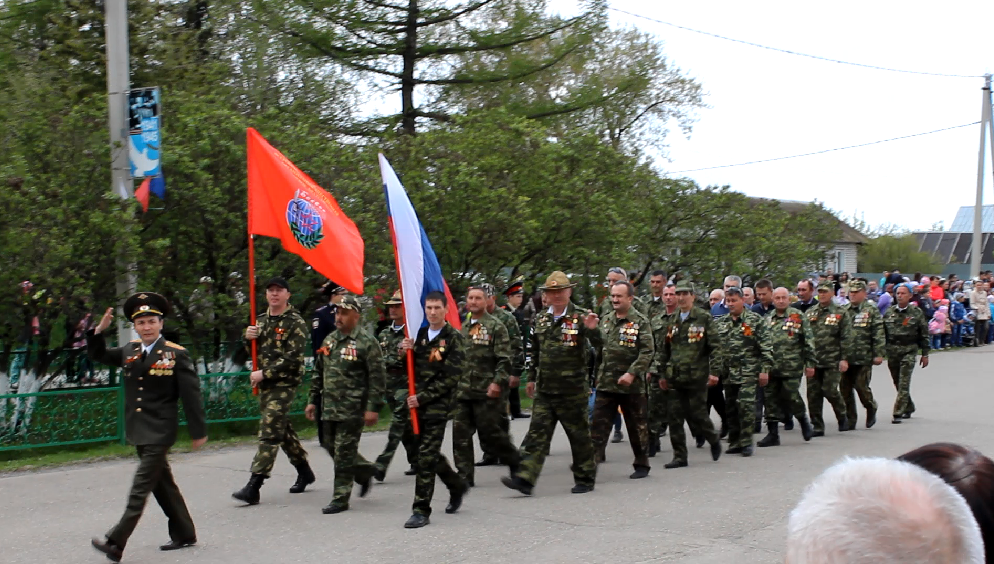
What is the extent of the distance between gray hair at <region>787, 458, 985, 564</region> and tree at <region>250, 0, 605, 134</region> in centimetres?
1769

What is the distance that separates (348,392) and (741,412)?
15.7ft

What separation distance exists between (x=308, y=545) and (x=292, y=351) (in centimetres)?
212

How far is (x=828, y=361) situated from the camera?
13.0m

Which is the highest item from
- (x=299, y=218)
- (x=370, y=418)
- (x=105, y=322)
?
(x=299, y=218)

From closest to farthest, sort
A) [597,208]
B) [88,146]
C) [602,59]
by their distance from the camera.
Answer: [88,146], [597,208], [602,59]

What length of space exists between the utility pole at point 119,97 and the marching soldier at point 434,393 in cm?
486

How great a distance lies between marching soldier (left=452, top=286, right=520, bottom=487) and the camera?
9289 mm

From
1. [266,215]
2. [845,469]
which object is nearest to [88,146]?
[266,215]

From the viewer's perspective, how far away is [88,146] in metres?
12.6

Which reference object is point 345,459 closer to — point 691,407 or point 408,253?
point 408,253

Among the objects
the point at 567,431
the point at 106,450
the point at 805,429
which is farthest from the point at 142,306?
the point at 805,429

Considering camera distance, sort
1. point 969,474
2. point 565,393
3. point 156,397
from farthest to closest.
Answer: point 565,393 → point 156,397 → point 969,474

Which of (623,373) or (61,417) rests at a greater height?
(623,373)

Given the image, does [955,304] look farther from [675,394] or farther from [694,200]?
[675,394]
